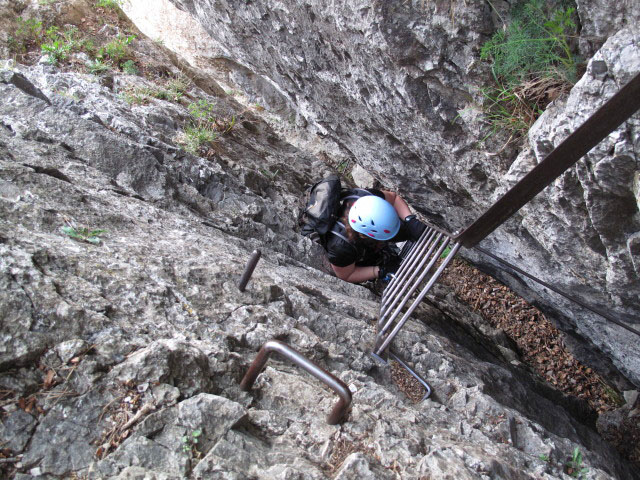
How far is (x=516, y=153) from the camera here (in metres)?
3.25

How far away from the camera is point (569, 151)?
6.77ft

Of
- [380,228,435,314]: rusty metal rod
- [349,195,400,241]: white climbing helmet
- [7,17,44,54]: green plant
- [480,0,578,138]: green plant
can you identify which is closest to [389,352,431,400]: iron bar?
[380,228,435,314]: rusty metal rod

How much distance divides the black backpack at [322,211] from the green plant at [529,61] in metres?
2.47

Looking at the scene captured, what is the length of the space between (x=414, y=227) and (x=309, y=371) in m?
3.75

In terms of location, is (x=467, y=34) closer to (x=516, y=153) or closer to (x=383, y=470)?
(x=516, y=153)

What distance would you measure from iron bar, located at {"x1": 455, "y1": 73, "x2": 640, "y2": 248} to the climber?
234cm

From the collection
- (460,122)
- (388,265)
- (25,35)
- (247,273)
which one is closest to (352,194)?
(388,265)

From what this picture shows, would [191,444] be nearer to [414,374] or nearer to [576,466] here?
[414,374]

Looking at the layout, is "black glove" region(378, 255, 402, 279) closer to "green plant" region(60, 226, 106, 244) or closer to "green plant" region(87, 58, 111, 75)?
"green plant" region(60, 226, 106, 244)

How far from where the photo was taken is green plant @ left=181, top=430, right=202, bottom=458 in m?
1.77

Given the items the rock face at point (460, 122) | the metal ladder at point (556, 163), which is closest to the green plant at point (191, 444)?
the metal ladder at point (556, 163)

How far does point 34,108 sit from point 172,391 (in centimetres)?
368

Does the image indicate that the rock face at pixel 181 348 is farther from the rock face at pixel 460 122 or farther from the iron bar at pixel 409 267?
the rock face at pixel 460 122

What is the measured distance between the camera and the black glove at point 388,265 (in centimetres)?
542
